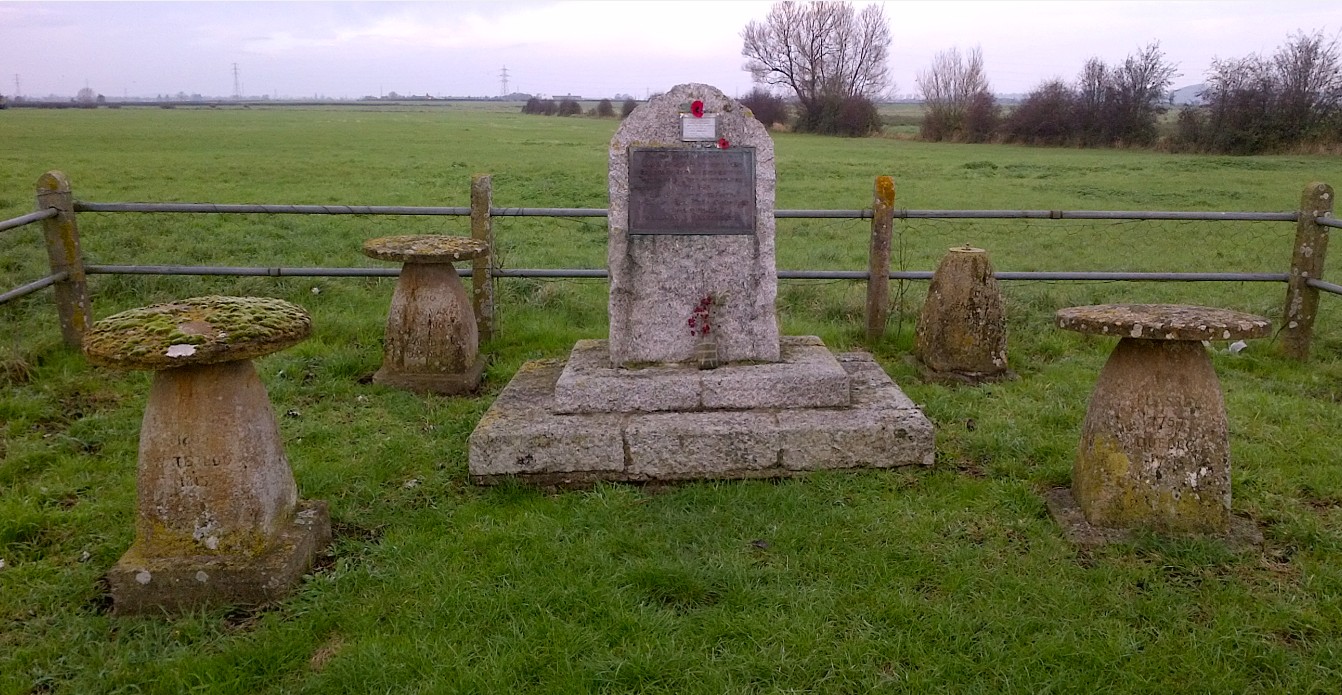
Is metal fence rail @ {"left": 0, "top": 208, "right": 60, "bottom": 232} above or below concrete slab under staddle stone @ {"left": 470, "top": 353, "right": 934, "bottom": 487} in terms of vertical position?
above

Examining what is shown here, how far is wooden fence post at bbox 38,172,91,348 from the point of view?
21.5 feet

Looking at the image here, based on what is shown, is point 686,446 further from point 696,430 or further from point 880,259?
point 880,259

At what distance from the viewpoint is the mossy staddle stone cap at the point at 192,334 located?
3.19 meters

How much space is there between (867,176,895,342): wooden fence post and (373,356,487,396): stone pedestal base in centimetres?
313

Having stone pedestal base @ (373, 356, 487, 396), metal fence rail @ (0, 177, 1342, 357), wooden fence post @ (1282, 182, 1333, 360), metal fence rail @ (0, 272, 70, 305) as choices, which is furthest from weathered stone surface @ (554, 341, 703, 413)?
wooden fence post @ (1282, 182, 1333, 360)

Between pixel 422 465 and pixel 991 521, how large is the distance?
2.88 m

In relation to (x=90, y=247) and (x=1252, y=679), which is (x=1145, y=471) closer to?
(x=1252, y=679)

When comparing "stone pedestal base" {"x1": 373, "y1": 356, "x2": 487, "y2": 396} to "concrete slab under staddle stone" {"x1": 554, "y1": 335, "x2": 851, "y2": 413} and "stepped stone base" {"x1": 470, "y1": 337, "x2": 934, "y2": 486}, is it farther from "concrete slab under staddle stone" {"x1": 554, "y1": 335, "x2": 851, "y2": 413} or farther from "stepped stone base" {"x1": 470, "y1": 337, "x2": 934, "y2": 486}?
"concrete slab under staddle stone" {"x1": 554, "y1": 335, "x2": 851, "y2": 413}

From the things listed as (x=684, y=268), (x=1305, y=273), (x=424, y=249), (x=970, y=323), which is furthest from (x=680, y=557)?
(x=1305, y=273)

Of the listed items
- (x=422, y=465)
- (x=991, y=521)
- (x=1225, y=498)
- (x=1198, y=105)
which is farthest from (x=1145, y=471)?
(x=1198, y=105)

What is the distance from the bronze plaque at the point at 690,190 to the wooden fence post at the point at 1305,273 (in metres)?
4.64

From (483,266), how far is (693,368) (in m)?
2.65

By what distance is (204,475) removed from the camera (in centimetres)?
341

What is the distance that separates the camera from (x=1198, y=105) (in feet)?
106
